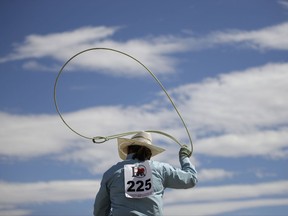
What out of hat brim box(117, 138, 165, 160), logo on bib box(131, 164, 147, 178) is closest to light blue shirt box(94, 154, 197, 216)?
logo on bib box(131, 164, 147, 178)

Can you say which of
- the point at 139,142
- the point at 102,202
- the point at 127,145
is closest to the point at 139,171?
the point at 139,142

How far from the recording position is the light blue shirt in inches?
231

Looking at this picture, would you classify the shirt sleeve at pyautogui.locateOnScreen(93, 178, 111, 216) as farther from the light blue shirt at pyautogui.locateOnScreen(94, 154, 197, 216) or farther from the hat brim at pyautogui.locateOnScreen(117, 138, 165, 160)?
the hat brim at pyautogui.locateOnScreen(117, 138, 165, 160)

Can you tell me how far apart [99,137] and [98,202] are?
1.42 m

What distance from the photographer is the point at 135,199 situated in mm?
5895

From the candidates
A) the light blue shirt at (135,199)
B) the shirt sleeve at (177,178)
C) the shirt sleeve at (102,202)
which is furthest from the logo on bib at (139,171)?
the shirt sleeve at (102,202)

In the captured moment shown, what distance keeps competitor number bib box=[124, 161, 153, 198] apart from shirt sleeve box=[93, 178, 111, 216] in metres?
0.36

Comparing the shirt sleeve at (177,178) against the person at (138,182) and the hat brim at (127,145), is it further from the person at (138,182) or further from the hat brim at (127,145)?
the hat brim at (127,145)

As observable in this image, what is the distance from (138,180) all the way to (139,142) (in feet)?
2.03

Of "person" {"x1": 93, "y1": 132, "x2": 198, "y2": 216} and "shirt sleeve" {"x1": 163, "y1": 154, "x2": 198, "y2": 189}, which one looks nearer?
"person" {"x1": 93, "y1": 132, "x2": 198, "y2": 216}

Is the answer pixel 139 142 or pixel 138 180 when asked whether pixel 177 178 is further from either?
pixel 139 142

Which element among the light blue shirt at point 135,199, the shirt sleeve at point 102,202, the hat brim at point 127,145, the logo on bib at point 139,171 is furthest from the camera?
the hat brim at point 127,145

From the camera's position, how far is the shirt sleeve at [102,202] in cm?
614

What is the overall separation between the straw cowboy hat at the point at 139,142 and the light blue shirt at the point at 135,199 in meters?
0.23
